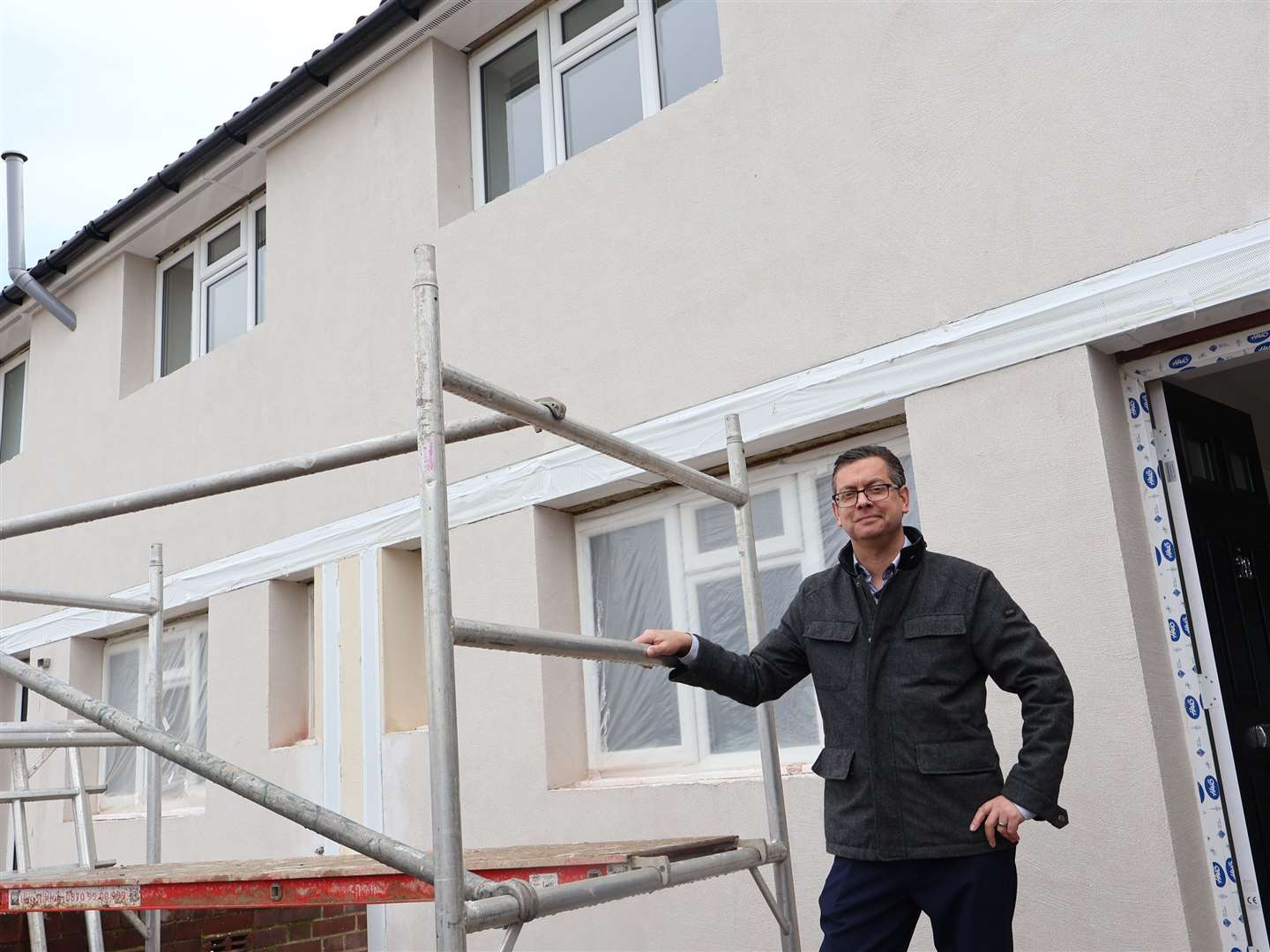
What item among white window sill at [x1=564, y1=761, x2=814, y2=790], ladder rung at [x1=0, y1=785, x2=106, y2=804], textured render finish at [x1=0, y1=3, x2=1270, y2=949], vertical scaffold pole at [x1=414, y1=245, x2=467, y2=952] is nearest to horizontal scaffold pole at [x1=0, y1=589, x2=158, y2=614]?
ladder rung at [x1=0, y1=785, x2=106, y2=804]

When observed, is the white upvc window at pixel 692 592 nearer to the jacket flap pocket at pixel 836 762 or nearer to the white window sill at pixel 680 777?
the white window sill at pixel 680 777

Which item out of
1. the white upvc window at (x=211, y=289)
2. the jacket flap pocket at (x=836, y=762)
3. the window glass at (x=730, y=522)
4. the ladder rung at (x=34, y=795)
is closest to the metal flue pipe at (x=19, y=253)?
the white upvc window at (x=211, y=289)

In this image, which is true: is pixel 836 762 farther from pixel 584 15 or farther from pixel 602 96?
pixel 584 15

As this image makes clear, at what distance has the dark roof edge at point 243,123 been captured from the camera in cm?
734

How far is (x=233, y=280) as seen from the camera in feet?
30.5

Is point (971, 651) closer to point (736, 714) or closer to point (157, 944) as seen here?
point (736, 714)

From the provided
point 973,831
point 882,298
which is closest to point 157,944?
point 973,831

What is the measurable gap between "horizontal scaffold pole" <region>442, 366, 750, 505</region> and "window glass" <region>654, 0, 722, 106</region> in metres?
3.02

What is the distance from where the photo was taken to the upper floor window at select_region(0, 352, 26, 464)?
454 inches

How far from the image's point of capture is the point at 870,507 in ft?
10.6

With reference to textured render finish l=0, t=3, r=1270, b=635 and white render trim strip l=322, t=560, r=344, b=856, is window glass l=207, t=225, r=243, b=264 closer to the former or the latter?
textured render finish l=0, t=3, r=1270, b=635

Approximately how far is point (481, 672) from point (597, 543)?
88 cm

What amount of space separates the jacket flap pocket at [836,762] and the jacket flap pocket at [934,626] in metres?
0.34

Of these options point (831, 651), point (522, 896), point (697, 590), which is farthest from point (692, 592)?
point (522, 896)
